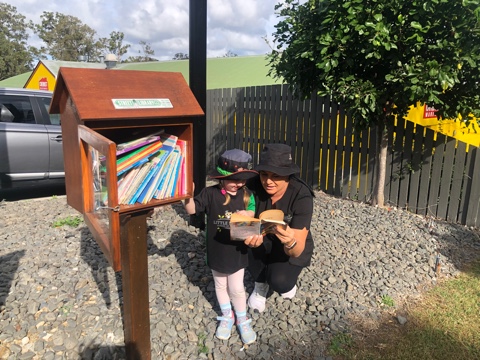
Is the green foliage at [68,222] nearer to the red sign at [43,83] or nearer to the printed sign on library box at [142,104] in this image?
the printed sign on library box at [142,104]

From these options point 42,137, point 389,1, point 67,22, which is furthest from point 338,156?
point 67,22

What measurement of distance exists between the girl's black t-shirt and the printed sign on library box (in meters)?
0.67

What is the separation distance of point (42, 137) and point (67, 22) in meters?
49.2

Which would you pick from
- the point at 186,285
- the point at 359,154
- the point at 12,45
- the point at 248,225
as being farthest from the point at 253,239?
the point at 12,45

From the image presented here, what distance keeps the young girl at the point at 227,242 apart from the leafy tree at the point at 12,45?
160ft

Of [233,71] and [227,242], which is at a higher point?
[233,71]

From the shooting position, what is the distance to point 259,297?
2.88m

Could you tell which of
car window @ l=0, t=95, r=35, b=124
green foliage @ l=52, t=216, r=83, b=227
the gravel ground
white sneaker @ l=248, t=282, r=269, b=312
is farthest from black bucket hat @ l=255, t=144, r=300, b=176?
car window @ l=0, t=95, r=35, b=124

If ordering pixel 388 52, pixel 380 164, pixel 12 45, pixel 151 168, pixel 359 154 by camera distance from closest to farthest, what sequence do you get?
pixel 151 168
pixel 388 52
pixel 380 164
pixel 359 154
pixel 12 45

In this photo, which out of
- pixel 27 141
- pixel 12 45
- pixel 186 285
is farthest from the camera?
pixel 12 45

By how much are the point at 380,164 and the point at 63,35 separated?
51767mm

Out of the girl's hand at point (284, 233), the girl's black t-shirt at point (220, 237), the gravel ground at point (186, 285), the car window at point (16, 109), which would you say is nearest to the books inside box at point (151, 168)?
the girl's black t-shirt at point (220, 237)

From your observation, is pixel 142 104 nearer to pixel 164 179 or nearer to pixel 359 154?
pixel 164 179

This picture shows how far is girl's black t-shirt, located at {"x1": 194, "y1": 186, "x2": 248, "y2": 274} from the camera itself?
2477mm
